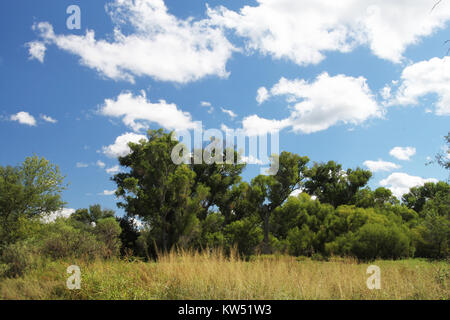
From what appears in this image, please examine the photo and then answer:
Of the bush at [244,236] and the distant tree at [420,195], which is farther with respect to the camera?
the distant tree at [420,195]

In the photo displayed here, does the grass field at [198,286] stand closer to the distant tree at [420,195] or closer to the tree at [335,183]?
the tree at [335,183]

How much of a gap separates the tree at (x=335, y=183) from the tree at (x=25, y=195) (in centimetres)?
3339

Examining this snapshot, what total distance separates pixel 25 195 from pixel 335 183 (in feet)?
130

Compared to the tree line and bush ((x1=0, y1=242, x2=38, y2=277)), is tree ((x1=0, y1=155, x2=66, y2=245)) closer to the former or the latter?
the tree line

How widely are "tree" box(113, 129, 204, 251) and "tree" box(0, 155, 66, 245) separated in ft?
38.8

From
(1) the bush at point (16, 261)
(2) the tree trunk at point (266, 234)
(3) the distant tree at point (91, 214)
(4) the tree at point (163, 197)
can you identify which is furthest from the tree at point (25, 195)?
(3) the distant tree at point (91, 214)

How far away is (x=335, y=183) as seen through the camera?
152ft

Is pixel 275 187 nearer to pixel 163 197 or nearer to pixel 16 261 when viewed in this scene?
pixel 163 197

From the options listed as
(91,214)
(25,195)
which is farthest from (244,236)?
(91,214)

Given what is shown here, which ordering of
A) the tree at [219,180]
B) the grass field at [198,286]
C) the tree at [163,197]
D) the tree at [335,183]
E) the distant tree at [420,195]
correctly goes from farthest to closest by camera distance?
the distant tree at [420,195], the tree at [335,183], the tree at [219,180], the tree at [163,197], the grass field at [198,286]

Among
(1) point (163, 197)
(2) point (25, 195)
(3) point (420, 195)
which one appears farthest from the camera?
(3) point (420, 195)

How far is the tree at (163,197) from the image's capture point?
2941 centimetres

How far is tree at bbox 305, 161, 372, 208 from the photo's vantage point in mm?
45188
